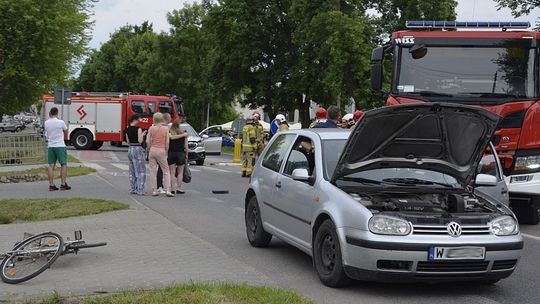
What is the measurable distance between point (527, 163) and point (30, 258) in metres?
7.56

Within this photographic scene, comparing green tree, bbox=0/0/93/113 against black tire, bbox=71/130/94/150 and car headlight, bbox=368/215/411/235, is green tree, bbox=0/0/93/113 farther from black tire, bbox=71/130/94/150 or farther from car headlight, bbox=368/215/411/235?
car headlight, bbox=368/215/411/235

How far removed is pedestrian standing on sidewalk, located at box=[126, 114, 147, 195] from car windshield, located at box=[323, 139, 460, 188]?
23.7 feet

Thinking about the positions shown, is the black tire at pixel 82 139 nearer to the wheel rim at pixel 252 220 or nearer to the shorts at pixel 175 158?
the shorts at pixel 175 158

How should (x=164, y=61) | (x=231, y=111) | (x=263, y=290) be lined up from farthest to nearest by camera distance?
(x=231, y=111) → (x=164, y=61) → (x=263, y=290)

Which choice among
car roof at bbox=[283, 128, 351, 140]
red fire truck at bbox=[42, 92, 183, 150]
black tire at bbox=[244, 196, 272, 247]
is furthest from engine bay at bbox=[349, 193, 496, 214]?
red fire truck at bbox=[42, 92, 183, 150]

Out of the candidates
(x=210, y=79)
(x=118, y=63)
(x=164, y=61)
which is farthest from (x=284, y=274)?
(x=118, y=63)

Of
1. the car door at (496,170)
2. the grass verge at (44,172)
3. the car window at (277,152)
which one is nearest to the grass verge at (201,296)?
the car window at (277,152)

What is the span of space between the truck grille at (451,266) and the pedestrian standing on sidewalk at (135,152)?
875cm

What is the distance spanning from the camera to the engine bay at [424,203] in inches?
241

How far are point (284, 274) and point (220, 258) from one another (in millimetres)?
836

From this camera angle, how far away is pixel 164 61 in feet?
204

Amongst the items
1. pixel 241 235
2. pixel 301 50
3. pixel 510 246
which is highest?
pixel 301 50

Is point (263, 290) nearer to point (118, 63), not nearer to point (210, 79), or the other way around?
point (210, 79)

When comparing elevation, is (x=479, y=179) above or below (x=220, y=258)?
above
